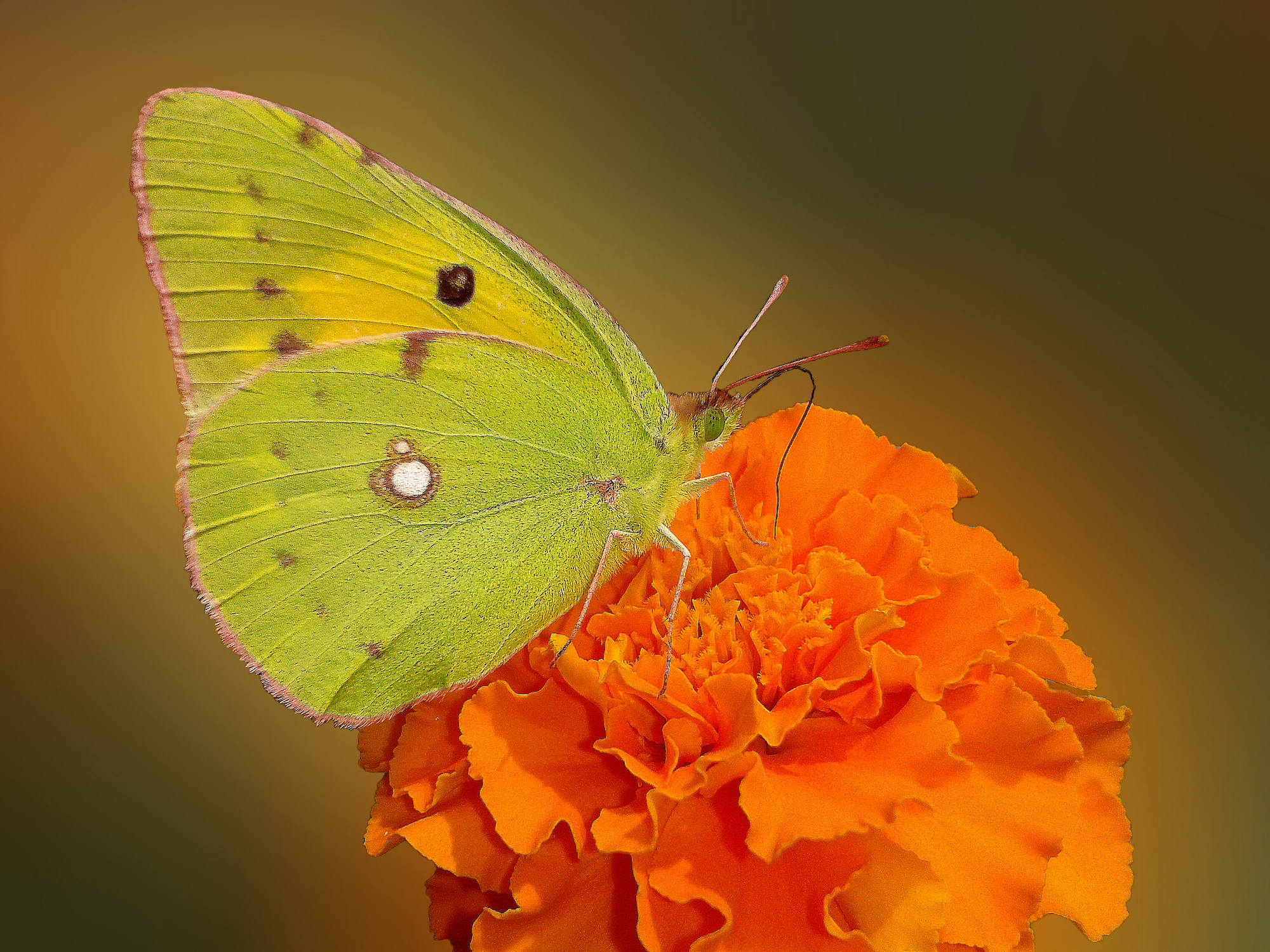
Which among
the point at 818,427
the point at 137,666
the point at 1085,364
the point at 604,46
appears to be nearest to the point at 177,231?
the point at 818,427

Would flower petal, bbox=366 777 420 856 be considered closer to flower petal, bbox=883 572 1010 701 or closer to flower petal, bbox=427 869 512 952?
flower petal, bbox=427 869 512 952

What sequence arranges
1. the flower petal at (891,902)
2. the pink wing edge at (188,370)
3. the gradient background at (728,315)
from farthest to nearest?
the gradient background at (728,315) < the pink wing edge at (188,370) < the flower petal at (891,902)

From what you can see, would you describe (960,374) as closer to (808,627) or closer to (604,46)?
(604,46)

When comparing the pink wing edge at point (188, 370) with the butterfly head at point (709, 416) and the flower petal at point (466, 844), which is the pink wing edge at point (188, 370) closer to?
the flower petal at point (466, 844)

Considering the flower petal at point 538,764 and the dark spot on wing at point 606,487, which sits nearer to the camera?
the flower petal at point 538,764

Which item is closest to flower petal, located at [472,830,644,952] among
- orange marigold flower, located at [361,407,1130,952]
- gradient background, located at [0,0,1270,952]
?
orange marigold flower, located at [361,407,1130,952]

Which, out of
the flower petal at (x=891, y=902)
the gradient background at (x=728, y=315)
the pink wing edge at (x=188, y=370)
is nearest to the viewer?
the flower petal at (x=891, y=902)

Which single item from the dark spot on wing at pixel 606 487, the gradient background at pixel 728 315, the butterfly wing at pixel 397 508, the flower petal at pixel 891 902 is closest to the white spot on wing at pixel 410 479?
the butterfly wing at pixel 397 508

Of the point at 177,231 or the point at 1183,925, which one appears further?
the point at 1183,925

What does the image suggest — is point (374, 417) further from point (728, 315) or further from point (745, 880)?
point (728, 315)
